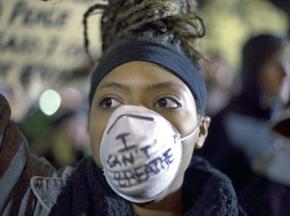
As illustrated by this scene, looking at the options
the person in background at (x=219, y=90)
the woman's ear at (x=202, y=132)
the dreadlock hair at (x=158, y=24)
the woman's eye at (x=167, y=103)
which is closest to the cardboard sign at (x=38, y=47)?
the person in background at (x=219, y=90)

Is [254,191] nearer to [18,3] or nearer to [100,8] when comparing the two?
[100,8]

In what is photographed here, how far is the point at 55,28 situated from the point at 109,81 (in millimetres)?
1608

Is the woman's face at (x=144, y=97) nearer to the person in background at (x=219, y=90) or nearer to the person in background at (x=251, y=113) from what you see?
the person in background at (x=251, y=113)

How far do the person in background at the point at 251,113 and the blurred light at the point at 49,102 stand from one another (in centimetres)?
73

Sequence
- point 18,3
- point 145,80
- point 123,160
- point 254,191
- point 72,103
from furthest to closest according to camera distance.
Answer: point 72,103 < point 18,3 < point 254,191 < point 145,80 < point 123,160

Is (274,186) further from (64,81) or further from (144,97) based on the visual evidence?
(64,81)

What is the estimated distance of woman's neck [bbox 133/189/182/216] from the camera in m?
1.97

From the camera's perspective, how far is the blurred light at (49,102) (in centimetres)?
343

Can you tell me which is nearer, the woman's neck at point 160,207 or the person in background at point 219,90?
the woman's neck at point 160,207

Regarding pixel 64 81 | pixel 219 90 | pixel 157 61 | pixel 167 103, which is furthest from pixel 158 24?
pixel 219 90

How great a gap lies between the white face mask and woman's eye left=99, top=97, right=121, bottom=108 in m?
0.06

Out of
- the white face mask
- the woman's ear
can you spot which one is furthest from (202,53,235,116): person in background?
the white face mask

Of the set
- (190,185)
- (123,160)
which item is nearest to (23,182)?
(123,160)

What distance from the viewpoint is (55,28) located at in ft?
11.5
